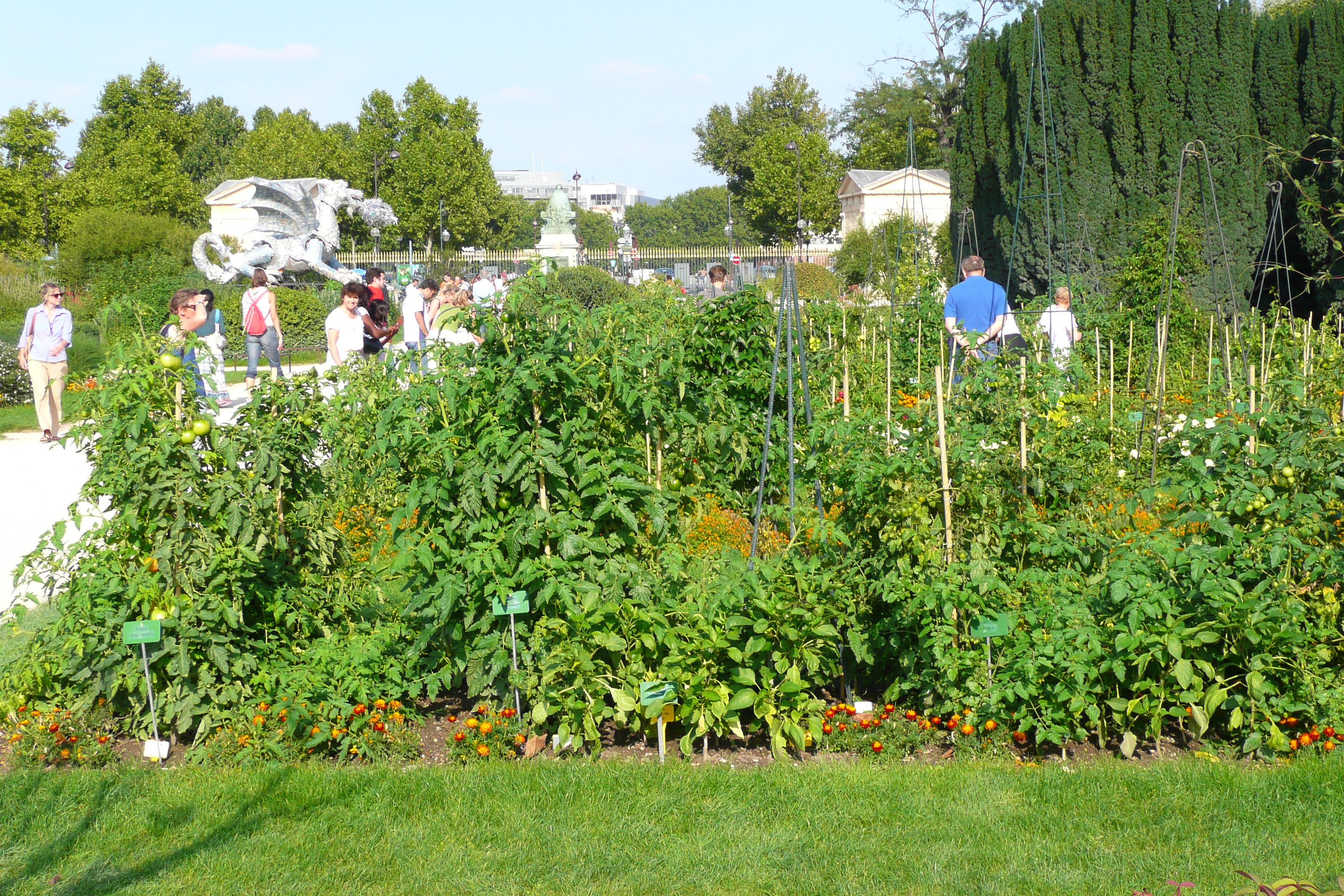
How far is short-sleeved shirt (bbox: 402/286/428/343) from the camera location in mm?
10055

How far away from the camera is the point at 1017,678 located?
3520 millimetres

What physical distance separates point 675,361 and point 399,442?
1.36 m

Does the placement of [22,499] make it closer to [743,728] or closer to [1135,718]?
[743,728]

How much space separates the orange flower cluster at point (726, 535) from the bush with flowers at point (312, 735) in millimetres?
1382

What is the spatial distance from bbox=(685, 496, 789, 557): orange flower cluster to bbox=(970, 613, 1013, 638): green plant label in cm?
114

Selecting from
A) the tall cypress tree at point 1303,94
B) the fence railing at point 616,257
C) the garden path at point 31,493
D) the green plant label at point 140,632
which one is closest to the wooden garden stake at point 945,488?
the green plant label at point 140,632

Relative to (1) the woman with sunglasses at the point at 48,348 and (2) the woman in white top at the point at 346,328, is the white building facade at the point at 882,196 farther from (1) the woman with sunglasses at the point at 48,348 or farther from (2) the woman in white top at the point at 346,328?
(1) the woman with sunglasses at the point at 48,348

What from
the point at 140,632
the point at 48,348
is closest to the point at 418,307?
the point at 48,348

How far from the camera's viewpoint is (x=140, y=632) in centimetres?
354

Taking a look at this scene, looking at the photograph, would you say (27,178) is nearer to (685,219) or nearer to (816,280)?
(816,280)

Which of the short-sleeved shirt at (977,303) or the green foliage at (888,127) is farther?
the green foliage at (888,127)

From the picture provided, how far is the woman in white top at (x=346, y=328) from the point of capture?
866 cm

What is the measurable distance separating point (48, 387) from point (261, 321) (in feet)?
6.87

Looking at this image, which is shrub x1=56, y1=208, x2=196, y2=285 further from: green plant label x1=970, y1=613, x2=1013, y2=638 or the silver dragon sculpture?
green plant label x1=970, y1=613, x2=1013, y2=638
